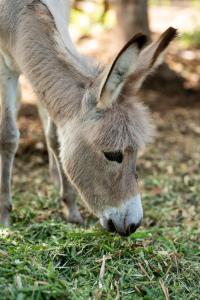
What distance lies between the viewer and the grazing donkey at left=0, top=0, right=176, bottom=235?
11.3 feet

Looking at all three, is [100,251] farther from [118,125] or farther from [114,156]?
[118,125]

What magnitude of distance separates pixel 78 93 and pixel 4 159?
39.4 inches

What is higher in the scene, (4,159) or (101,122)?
(101,122)

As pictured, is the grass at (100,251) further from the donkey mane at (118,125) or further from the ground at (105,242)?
the donkey mane at (118,125)

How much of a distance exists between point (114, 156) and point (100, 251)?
60 centimetres

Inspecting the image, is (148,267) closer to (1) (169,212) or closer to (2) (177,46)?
(1) (169,212)

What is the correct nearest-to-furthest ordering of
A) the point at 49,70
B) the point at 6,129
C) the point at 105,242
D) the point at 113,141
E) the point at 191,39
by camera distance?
the point at 113,141, the point at 105,242, the point at 49,70, the point at 6,129, the point at 191,39

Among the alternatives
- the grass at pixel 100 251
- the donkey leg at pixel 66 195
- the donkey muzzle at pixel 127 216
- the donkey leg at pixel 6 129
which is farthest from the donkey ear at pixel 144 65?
the donkey leg at pixel 66 195

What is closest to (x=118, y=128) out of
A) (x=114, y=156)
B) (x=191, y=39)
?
(x=114, y=156)

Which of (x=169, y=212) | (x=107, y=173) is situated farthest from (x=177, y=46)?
(x=107, y=173)

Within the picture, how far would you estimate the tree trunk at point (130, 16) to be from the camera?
754 centimetres

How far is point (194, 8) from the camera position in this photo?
11.7 m

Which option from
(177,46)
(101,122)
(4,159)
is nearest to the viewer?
(101,122)

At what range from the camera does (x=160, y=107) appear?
7.42 m
